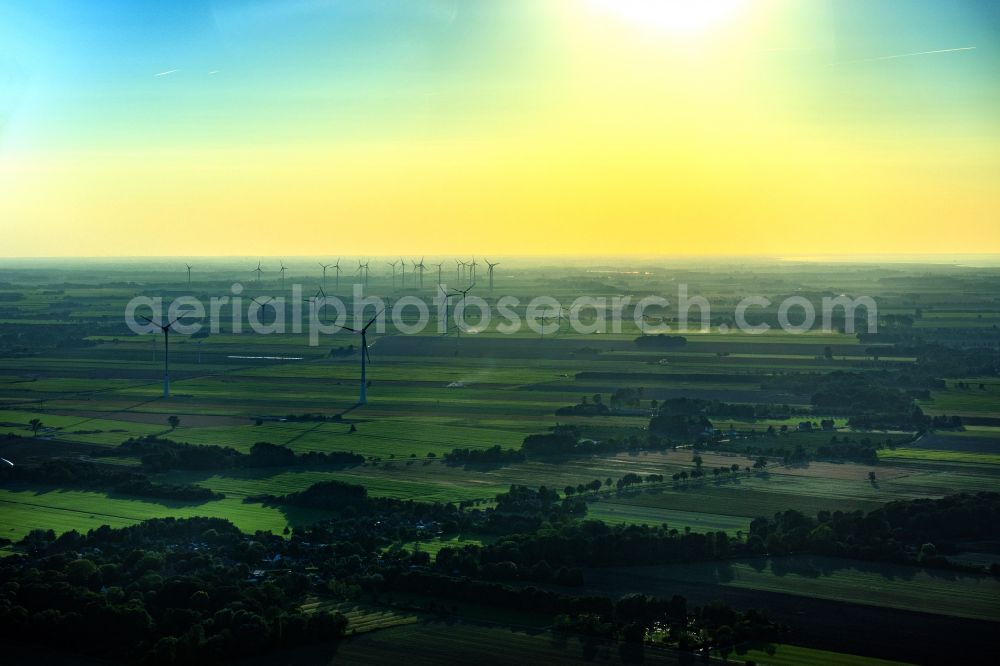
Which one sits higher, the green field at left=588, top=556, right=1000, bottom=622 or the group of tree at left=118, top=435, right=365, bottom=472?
the group of tree at left=118, top=435, right=365, bottom=472

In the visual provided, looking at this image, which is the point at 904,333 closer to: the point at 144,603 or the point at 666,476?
the point at 666,476

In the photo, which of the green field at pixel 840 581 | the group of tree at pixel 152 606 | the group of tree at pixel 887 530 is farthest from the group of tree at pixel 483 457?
the green field at pixel 840 581

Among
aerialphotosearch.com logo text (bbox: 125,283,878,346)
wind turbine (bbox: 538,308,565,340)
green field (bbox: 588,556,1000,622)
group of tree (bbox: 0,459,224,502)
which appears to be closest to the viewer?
green field (bbox: 588,556,1000,622)

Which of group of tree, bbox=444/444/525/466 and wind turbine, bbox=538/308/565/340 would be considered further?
wind turbine, bbox=538/308/565/340

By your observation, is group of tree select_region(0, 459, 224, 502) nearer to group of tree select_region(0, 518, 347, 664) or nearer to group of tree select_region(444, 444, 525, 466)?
group of tree select_region(0, 518, 347, 664)

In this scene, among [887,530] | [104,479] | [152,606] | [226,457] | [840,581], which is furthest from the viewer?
[226,457]

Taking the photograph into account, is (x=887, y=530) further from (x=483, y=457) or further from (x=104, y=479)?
(x=104, y=479)

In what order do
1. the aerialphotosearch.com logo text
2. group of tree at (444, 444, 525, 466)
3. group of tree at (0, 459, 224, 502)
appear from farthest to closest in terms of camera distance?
the aerialphotosearch.com logo text → group of tree at (444, 444, 525, 466) → group of tree at (0, 459, 224, 502)

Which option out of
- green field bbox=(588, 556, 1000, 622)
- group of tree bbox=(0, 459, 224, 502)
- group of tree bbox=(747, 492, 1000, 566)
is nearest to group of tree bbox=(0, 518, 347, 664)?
group of tree bbox=(0, 459, 224, 502)

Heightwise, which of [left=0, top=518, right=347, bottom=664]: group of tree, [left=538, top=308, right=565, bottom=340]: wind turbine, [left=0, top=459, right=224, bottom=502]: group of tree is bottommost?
[left=0, top=518, right=347, bottom=664]: group of tree

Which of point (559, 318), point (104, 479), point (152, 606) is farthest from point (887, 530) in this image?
point (559, 318)
